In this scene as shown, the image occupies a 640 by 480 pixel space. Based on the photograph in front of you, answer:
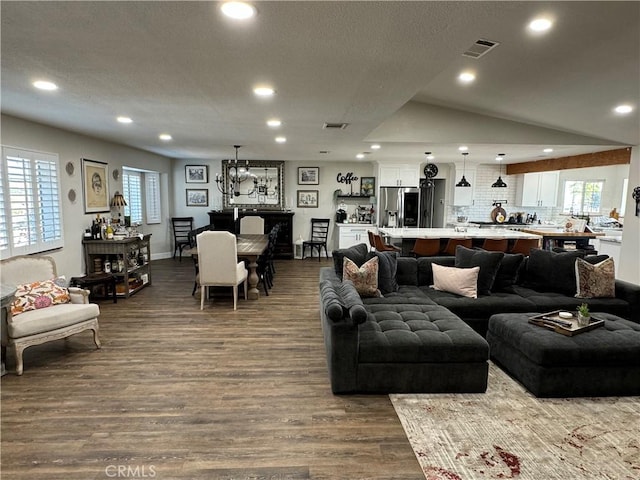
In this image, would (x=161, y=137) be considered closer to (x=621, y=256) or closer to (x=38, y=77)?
(x=38, y=77)

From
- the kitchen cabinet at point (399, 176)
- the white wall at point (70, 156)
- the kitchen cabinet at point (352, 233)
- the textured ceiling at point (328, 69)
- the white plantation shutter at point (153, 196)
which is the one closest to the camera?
the textured ceiling at point (328, 69)

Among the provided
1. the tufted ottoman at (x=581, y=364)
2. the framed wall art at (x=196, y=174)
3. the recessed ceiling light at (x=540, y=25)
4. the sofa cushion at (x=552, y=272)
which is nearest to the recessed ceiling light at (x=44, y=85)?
the recessed ceiling light at (x=540, y=25)

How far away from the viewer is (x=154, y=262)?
8273 millimetres

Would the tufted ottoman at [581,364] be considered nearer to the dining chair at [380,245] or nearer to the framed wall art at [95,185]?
the dining chair at [380,245]

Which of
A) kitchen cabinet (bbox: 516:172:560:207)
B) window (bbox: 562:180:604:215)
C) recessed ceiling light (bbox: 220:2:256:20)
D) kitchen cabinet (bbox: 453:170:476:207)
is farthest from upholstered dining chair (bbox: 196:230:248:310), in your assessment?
window (bbox: 562:180:604:215)

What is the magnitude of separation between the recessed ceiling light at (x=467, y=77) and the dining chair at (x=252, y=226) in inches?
201

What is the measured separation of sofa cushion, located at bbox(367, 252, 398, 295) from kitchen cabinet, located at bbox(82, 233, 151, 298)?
359cm

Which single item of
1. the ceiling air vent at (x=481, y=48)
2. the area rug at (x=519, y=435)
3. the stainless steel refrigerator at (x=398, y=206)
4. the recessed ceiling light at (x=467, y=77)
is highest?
the recessed ceiling light at (x=467, y=77)

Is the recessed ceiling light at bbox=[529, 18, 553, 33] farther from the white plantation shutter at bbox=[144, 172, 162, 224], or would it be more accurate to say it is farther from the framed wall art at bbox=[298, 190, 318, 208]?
the white plantation shutter at bbox=[144, 172, 162, 224]

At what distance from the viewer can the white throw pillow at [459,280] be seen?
161 inches

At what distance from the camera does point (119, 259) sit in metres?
5.54

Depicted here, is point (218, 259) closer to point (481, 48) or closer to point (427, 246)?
point (427, 246)

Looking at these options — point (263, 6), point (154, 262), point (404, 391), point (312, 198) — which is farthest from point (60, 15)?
point (312, 198)

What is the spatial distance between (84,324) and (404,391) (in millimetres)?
2994
